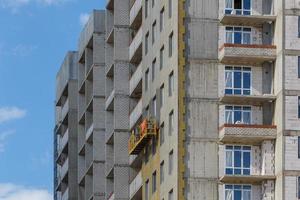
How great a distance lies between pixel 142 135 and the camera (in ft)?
454

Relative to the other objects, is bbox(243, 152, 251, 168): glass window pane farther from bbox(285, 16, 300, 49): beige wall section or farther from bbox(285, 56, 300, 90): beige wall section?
bbox(285, 16, 300, 49): beige wall section

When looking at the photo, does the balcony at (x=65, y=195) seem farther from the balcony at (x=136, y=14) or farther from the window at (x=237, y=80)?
the window at (x=237, y=80)

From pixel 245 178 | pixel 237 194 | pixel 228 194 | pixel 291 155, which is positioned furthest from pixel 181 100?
pixel 291 155

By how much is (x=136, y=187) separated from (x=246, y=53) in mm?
20209

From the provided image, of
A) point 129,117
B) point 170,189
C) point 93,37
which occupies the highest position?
point 93,37

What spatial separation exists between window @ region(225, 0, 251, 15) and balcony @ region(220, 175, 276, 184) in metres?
13.5

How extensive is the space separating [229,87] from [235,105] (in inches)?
58.7

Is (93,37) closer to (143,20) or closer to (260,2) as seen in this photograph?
(143,20)

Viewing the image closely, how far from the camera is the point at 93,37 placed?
167375 mm

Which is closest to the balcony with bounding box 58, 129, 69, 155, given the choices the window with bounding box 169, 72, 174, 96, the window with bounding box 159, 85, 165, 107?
the window with bounding box 159, 85, 165, 107

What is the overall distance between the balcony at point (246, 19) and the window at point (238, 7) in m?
0.87

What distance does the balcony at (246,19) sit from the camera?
13188cm

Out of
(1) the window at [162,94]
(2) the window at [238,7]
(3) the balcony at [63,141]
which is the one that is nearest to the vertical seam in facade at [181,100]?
(2) the window at [238,7]

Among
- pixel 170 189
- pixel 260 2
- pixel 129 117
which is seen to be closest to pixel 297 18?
pixel 260 2
